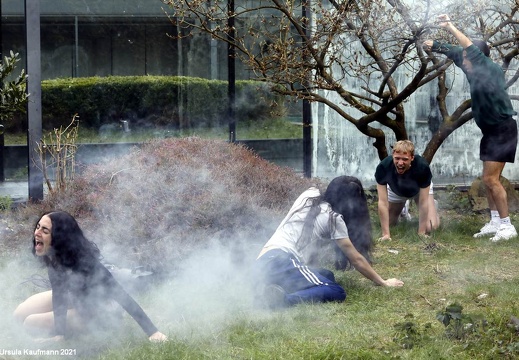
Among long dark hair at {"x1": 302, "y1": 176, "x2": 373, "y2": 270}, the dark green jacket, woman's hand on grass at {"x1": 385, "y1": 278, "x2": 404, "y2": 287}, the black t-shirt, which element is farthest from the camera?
the black t-shirt

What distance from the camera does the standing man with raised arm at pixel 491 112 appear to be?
7102 mm

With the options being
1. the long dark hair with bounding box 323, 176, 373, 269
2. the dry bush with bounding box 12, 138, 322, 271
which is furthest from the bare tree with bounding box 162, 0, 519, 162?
the long dark hair with bounding box 323, 176, 373, 269

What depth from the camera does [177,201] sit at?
6512 millimetres

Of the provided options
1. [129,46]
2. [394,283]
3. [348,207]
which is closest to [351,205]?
[348,207]

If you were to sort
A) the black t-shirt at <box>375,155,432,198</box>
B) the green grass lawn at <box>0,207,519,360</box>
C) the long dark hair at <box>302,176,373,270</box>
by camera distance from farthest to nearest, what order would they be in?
the black t-shirt at <box>375,155,432,198</box>, the long dark hair at <box>302,176,373,270</box>, the green grass lawn at <box>0,207,519,360</box>

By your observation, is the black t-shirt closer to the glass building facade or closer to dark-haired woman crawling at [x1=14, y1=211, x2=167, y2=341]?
the glass building facade

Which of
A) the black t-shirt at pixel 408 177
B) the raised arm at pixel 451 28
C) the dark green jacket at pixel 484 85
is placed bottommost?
the black t-shirt at pixel 408 177

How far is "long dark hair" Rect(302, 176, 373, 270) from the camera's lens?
18.2 ft

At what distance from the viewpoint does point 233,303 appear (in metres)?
5.34

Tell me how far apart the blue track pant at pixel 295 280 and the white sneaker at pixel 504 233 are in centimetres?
256

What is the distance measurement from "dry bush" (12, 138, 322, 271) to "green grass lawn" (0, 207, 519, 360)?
38 cm

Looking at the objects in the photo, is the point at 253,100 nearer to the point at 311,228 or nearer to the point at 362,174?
the point at 362,174

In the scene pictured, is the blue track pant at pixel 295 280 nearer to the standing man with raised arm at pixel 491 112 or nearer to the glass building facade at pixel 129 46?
the standing man with raised arm at pixel 491 112

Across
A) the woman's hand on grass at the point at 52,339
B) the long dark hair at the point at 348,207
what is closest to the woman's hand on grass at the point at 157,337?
the woman's hand on grass at the point at 52,339
